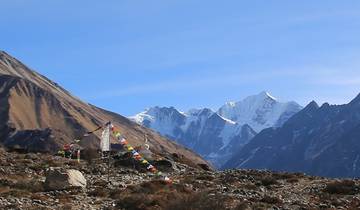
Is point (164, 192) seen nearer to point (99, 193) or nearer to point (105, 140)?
point (99, 193)

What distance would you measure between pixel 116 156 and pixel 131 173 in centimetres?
1256

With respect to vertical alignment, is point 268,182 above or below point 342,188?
above

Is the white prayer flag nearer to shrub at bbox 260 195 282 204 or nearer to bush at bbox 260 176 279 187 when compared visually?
shrub at bbox 260 195 282 204

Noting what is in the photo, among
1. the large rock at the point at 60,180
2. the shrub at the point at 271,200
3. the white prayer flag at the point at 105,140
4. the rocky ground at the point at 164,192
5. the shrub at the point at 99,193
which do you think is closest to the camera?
the rocky ground at the point at 164,192

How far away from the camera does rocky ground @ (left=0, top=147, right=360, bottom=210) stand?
32.0m

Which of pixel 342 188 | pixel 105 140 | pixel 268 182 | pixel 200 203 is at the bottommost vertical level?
pixel 200 203

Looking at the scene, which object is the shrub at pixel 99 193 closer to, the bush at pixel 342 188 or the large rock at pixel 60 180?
the large rock at pixel 60 180

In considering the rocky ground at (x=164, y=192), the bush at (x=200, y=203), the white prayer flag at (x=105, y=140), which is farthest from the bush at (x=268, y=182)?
the bush at (x=200, y=203)

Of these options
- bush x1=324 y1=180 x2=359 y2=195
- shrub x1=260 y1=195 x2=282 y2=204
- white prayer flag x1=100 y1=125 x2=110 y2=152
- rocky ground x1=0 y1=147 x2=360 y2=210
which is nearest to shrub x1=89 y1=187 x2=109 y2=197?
rocky ground x1=0 y1=147 x2=360 y2=210

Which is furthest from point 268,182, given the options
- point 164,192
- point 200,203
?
point 200,203

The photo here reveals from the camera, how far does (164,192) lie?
37562mm

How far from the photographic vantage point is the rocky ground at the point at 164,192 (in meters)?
32.0

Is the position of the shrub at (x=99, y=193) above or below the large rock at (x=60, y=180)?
below

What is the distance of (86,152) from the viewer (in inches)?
2825
